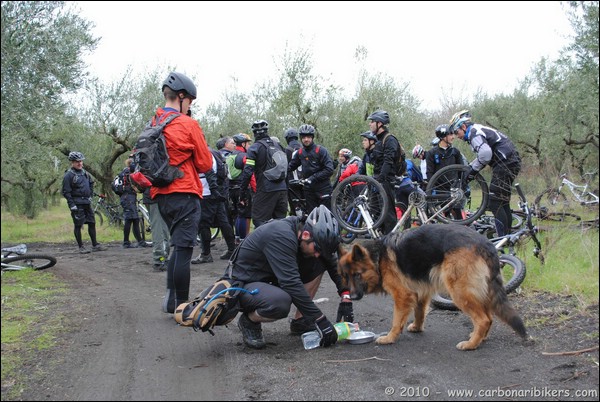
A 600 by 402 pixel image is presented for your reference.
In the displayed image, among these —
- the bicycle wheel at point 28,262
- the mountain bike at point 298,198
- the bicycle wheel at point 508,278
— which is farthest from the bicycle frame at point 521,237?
the bicycle wheel at point 28,262

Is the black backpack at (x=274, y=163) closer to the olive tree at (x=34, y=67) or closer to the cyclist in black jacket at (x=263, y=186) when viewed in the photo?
the cyclist in black jacket at (x=263, y=186)

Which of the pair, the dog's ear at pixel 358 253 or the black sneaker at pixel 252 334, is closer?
the black sneaker at pixel 252 334

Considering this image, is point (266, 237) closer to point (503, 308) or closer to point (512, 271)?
point (503, 308)

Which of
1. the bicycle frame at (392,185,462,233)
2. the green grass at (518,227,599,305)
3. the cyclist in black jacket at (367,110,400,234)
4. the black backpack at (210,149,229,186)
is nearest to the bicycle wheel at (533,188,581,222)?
the green grass at (518,227,599,305)

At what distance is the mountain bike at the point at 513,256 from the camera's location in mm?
6250

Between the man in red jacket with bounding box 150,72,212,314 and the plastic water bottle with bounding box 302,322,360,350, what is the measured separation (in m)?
1.51

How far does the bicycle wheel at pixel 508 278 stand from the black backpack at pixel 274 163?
407cm

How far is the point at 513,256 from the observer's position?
6645mm

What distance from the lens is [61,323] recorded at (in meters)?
6.05

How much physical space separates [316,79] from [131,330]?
16.5 meters

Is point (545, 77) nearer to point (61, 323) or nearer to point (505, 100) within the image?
point (505, 100)

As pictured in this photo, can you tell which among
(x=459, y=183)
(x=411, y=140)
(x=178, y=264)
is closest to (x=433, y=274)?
(x=178, y=264)

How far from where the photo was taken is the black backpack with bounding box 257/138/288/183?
31.1 feet

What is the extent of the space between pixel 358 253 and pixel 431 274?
77cm
